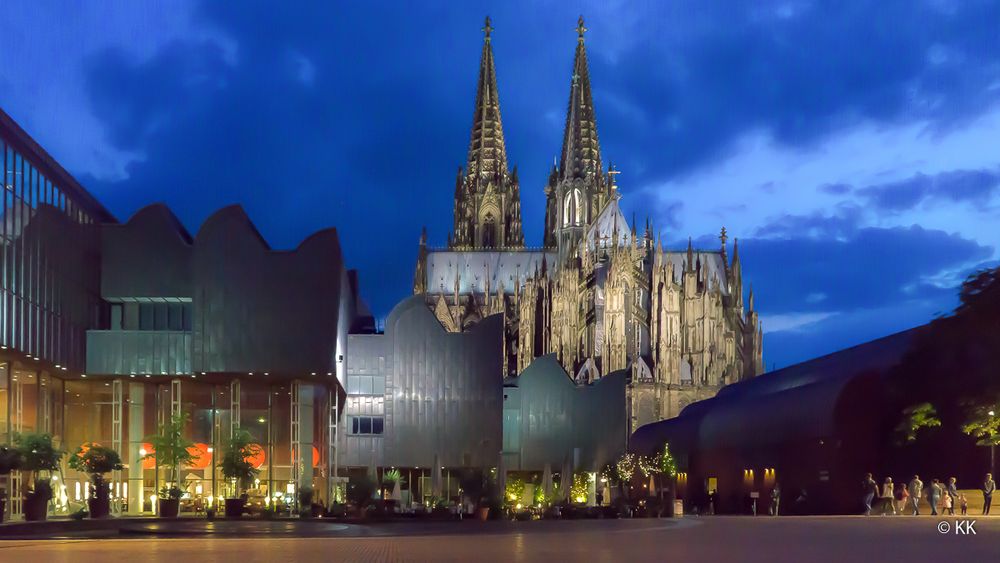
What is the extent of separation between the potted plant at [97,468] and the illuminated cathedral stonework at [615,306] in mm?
48687

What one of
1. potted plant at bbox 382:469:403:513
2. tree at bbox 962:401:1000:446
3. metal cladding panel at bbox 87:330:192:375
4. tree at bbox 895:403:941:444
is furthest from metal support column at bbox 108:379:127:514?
tree at bbox 962:401:1000:446

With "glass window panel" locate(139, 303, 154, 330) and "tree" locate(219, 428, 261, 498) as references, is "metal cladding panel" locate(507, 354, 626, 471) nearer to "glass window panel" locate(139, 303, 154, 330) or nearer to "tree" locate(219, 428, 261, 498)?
"glass window panel" locate(139, 303, 154, 330)

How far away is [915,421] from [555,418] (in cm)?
2593

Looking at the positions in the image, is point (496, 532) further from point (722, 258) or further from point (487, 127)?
point (487, 127)

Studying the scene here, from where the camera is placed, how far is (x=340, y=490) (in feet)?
192

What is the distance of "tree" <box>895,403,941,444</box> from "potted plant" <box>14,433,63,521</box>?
28974 mm

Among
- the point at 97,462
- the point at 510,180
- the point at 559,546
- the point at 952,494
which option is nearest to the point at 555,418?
the point at 952,494

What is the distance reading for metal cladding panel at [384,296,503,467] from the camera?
193ft

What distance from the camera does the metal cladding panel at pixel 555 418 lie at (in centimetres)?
6844

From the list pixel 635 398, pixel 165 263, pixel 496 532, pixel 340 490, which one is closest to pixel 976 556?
pixel 496 532

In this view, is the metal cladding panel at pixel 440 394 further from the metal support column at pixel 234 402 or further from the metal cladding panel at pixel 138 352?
the metal cladding panel at pixel 138 352

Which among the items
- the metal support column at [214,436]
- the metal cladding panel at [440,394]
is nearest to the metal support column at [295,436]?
the metal support column at [214,436]

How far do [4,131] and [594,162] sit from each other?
364ft

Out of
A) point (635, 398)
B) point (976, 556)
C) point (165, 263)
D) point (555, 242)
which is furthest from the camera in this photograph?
point (555, 242)
